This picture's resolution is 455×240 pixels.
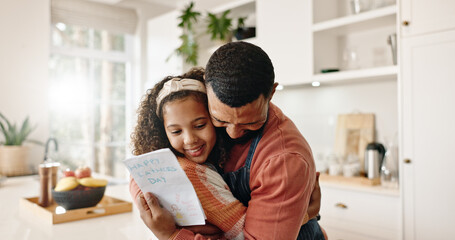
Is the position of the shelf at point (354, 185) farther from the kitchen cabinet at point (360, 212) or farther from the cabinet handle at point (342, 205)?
the cabinet handle at point (342, 205)

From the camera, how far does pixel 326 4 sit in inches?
117

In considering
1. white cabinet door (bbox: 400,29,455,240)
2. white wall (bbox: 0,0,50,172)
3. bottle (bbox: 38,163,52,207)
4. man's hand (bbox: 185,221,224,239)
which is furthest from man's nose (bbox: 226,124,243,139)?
white wall (bbox: 0,0,50,172)

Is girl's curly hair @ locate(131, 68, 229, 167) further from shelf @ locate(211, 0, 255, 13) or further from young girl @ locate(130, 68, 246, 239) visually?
shelf @ locate(211, 0, 255, 13)

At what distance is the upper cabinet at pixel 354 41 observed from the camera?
2553 millimetres

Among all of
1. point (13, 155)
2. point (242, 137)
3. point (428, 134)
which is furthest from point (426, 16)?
point (13, 155)

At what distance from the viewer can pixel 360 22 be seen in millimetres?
2662

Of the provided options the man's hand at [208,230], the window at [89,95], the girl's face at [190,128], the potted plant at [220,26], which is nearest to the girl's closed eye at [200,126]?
the girl's face at [190,128]

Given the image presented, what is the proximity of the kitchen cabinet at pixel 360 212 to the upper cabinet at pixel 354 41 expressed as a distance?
774 mm

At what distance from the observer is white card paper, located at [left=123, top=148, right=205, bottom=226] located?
0.80 m

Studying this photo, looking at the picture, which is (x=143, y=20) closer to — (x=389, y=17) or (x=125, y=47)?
(x=125, y=47)

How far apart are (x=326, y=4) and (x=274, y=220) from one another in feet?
8.28

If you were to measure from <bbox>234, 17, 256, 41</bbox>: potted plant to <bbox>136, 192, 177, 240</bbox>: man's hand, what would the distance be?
2.70m

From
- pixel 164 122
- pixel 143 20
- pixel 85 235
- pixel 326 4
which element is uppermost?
pixel 143 20

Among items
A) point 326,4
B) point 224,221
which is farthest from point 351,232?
point 224,221
